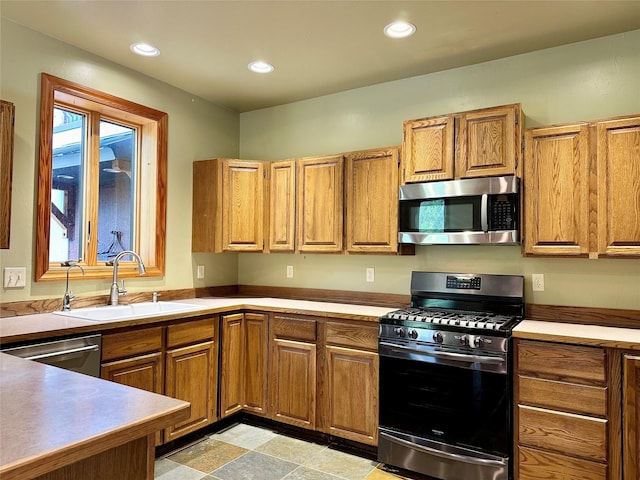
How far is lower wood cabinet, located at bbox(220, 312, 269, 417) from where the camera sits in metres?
3.24

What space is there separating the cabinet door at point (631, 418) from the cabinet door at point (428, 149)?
56.0 inches

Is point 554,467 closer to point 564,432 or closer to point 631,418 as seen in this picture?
point 564,432

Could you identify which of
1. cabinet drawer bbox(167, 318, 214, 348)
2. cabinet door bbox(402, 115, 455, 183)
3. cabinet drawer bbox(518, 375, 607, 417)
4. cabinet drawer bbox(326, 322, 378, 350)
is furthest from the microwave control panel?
cabinet drawer bbox(167, 318, 214, 348)

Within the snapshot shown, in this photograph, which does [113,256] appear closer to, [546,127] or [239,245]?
[239,245]

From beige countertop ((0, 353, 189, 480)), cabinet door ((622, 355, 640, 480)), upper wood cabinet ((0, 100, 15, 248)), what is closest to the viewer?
beige countertop ((0, 353, 189, 480))

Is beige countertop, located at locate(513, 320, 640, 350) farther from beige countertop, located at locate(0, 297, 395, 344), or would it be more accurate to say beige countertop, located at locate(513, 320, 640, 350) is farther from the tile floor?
the tile floor

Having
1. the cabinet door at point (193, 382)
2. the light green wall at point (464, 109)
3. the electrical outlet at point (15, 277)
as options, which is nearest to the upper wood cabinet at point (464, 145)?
the light green wall at point (464, 109)

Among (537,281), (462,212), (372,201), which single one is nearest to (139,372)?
(372,201)

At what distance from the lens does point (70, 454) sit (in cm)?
84

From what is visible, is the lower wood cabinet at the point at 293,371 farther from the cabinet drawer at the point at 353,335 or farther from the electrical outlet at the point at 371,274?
the electrical outlet at the point at 371,274

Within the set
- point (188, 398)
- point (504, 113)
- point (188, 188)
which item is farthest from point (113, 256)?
point (504, 113)

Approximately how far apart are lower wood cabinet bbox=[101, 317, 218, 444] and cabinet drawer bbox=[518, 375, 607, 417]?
1929 mm

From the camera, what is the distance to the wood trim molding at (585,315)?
102 inches

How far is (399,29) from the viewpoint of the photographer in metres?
2.66
